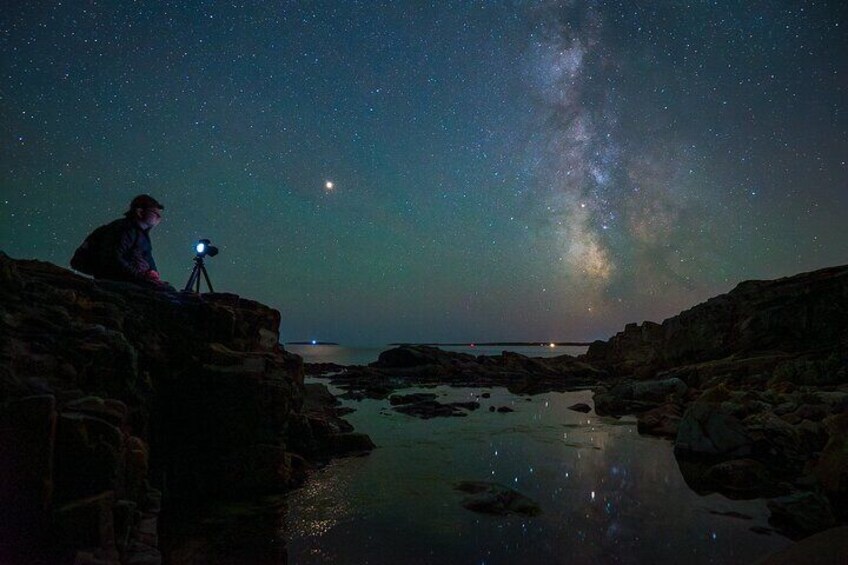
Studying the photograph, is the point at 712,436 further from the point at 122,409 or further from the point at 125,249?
the point at 125,249

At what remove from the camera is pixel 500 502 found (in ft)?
32.1

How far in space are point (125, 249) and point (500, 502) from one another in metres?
11.3

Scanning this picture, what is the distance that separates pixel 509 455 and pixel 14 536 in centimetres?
1326

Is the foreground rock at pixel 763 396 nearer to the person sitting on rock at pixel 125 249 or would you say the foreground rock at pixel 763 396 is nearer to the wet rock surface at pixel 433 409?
the wet rock surface at pixel 433 409

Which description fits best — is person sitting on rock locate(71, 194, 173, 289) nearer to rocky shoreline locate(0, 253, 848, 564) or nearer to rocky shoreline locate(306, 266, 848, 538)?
rocky shoreline locate(0, 253, 848, 564)

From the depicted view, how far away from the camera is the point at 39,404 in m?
5.50

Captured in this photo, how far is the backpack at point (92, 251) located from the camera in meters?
10.2

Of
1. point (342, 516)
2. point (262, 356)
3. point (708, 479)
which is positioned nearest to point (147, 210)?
point (262, 356)

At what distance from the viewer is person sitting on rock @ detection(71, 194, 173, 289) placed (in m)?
10.2

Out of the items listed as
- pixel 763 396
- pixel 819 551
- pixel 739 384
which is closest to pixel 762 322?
pixel 739 384

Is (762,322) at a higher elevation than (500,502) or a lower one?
higher

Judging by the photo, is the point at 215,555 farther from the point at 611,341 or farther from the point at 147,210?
the point at 611,341

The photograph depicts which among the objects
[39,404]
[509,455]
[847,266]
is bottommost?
[509,455]

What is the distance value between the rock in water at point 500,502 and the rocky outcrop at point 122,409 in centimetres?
493
